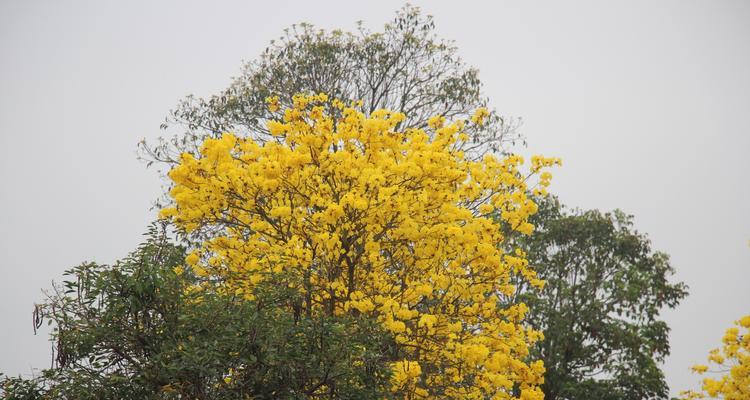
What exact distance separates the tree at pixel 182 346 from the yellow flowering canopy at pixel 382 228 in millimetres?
1569

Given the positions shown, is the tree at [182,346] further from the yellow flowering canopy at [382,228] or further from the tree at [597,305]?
the tree at [597,305]

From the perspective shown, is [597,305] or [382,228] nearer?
[382,228]

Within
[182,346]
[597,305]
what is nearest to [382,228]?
[182,346]

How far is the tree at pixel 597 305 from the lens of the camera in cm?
2272

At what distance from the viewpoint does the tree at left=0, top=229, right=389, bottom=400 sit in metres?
10.2

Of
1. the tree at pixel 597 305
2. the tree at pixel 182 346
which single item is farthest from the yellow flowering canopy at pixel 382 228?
the tree at pixel 597 305

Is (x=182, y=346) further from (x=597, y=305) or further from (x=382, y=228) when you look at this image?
(x=597, y=305)

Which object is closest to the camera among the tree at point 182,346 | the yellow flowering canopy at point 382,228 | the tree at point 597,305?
the tree at point 182,346

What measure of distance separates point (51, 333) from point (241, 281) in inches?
107

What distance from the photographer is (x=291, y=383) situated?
10.4m

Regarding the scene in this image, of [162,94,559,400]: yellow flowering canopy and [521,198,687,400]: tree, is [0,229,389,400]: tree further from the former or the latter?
[521,198,687,400]: tree

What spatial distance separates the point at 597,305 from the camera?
23359 millimetres

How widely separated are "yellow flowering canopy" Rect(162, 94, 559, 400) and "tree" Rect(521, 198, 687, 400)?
9.50 meters

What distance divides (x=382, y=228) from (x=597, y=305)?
39.6 ft
